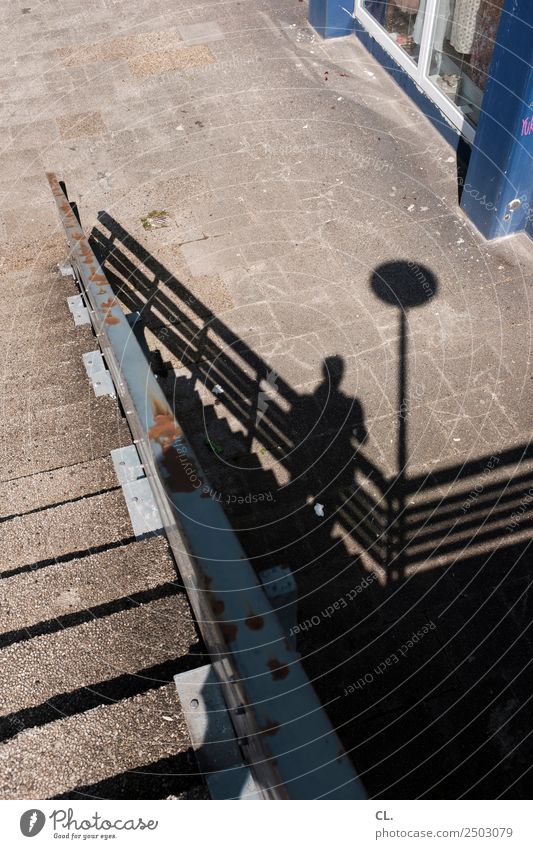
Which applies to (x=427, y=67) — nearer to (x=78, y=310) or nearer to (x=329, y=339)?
(x=329, y=339)

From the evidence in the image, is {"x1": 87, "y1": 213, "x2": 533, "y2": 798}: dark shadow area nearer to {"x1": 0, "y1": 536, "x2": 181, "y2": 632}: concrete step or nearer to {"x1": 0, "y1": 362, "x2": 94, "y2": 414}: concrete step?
{"x1": 0, "y1": 362, "x2": 94, "y2": 414}: concrete step

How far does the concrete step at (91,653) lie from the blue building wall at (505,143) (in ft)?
17.9

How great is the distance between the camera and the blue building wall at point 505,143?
20.0 feet

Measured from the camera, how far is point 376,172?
318 inches

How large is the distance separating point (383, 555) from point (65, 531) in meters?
2.44

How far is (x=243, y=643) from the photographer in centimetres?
259

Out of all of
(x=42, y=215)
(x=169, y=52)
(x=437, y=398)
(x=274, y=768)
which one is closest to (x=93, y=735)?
(x=274, y=768)

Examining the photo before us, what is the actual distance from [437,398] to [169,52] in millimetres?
7117

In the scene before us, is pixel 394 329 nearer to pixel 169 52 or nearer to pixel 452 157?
pixel 452 157

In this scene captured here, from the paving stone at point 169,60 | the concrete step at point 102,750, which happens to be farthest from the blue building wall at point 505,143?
the concrete step at point 102,750

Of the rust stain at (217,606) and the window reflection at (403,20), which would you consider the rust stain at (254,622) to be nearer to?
the rust stain at (217,606)

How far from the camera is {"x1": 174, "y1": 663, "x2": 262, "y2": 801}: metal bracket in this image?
246 cm
